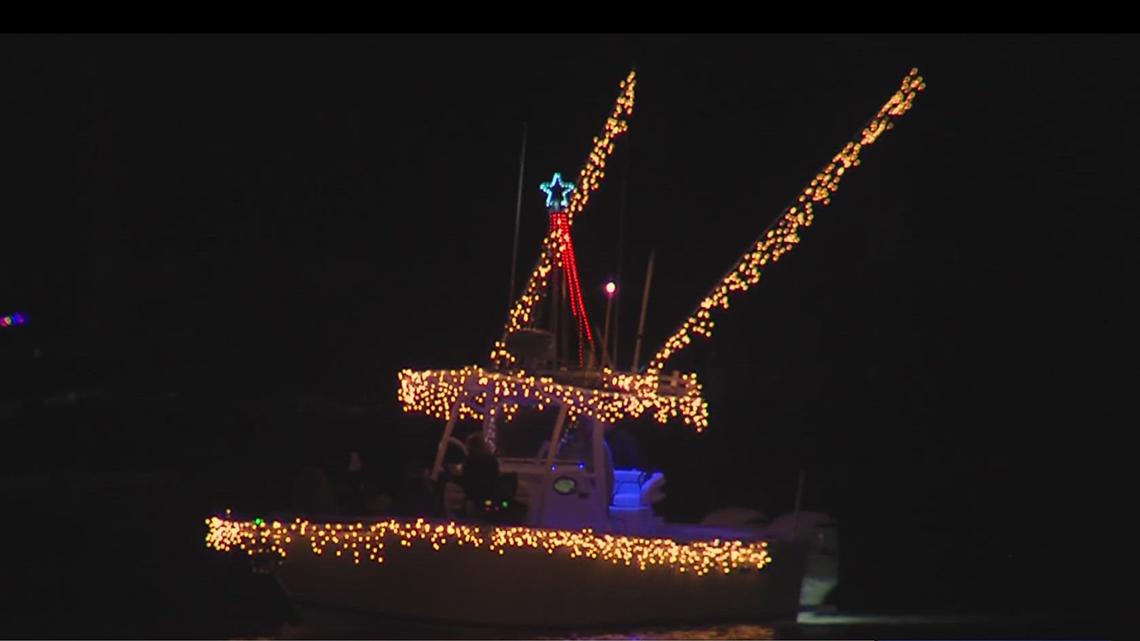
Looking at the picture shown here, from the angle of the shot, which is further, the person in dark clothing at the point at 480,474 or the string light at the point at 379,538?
the person in dark clothing at the point at 480,474

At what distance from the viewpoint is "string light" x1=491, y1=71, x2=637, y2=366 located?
16.4 m

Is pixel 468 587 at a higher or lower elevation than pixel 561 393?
lower

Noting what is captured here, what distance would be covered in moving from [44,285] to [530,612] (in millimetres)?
21798

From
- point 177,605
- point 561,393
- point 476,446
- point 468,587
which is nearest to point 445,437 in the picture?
point 561,393

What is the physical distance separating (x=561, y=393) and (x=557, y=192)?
1639 mm

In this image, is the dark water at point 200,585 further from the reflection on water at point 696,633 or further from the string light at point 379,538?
the string light at point 379,538

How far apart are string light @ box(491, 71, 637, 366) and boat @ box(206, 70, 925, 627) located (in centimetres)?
2

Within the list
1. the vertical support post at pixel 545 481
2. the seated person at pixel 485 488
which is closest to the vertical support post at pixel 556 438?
the vertical support post at pixel 545 481

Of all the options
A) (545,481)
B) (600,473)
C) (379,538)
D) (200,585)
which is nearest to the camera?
(379,538)

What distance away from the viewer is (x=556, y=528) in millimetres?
15594

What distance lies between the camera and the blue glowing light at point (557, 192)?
1623 cm

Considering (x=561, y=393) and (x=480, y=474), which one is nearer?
(x=480, y=474)

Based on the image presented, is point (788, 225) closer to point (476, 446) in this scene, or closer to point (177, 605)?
point (476, 446)

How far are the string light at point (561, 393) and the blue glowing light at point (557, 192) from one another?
138 cm
